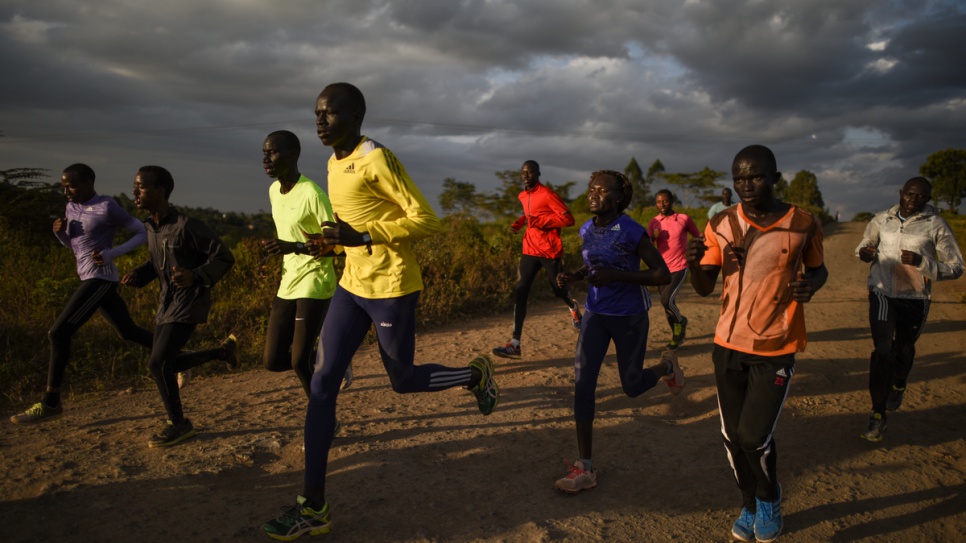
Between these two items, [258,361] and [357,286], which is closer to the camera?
[357,286]

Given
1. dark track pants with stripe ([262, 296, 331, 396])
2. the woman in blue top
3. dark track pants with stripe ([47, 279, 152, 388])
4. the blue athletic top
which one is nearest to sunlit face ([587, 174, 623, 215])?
the woman in blue top

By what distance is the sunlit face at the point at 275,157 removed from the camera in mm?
4484

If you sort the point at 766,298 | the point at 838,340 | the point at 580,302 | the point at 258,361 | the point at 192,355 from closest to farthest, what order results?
1. the point at 766,298
2. the point at 192,355
3. the point at 258,361
4. the point at 838,340
5. the point at 580,302

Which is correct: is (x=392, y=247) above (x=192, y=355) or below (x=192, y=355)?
above

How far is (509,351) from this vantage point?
6.91 m

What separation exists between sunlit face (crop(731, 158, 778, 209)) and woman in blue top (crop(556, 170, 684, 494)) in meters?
0.78

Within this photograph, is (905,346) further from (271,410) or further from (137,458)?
(137,458)

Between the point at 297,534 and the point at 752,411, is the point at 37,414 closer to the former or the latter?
the point at 297,534

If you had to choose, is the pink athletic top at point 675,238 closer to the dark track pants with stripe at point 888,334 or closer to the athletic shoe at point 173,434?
the dark track pants with stripe at point 888,334

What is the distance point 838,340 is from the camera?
26.8 ft


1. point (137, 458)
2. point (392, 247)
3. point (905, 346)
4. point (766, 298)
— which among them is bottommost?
point (137, 458)

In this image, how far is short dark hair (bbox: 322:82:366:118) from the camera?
11.2ft

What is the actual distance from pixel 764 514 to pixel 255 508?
2885mm

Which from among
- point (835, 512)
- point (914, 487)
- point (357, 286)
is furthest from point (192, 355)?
point (914, 487)
